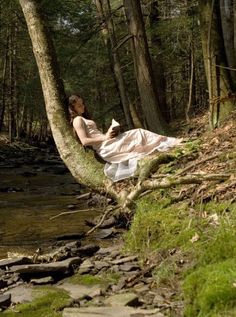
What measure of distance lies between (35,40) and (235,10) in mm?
7054

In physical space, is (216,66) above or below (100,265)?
above

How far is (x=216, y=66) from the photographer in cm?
835

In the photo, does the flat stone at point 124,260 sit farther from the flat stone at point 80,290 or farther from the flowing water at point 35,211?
the flowing water at point 35,211

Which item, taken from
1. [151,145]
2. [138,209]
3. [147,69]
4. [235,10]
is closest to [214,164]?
[138,209]

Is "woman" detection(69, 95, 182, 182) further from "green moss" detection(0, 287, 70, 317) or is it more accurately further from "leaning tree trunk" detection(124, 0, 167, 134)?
"leaning tree trunk" detection(124, 0, 167, 134)

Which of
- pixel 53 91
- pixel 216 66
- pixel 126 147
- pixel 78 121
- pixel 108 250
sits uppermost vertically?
pixel 53 91

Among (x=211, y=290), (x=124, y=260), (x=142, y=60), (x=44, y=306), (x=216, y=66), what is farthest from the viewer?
(x=142, y=60)

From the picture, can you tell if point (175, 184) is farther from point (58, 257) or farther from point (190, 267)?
point (190, 267)

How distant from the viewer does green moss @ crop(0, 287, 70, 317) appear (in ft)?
12.5

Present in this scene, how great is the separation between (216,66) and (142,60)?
3.13m

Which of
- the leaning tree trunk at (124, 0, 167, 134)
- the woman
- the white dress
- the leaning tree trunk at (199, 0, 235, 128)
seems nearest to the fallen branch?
the white dress

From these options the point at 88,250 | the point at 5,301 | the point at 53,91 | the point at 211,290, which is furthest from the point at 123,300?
the point at 53,91

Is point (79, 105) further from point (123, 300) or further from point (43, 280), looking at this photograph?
point (123, 300)

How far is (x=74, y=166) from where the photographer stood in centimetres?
766
